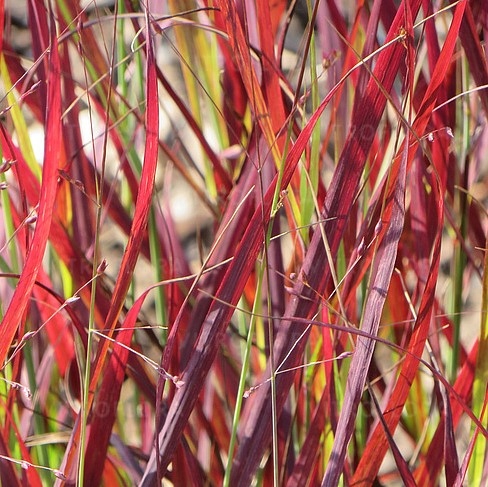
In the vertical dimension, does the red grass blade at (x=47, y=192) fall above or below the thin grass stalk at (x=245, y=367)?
above

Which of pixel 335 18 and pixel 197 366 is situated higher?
pixel 335 18

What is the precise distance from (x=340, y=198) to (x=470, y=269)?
0.25m

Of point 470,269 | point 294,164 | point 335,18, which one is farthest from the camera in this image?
point 470,269

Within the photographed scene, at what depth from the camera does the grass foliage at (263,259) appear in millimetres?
339

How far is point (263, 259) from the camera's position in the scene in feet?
1.09

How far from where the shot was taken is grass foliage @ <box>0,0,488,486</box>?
0.34 metres

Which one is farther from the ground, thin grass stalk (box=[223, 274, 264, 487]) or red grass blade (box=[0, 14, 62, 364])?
red grass blade (box=[0, 14, 62, 364])

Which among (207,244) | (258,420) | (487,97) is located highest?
(487,97)

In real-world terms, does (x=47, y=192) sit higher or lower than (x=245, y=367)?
higher

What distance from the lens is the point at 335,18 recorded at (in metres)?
0.47

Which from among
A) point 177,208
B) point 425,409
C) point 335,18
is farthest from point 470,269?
point 177,208

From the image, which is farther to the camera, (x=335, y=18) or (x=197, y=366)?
(x=335, y=18)

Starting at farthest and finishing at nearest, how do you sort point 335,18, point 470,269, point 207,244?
1. point 207,244
2. point 470,269
3. point 335,18

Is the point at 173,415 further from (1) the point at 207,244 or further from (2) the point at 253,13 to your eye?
(1) the point at 207,244
